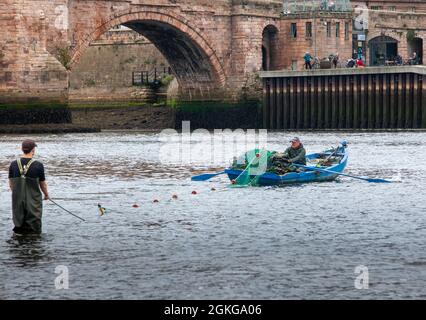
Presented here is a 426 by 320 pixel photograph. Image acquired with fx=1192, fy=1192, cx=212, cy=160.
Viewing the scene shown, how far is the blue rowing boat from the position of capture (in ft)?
114

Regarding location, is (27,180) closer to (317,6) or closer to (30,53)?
(30,53)

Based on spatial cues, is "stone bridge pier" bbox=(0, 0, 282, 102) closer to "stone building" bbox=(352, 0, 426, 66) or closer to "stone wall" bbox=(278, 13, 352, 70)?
"stone wall" bbox=(278, 13, 352, 70)

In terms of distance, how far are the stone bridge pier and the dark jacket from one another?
33261 millimetres

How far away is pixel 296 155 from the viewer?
3528 cm

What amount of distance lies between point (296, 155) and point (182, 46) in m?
43.6

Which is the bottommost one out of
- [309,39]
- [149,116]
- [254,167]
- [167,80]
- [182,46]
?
[254,167]

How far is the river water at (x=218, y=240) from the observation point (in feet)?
62.0

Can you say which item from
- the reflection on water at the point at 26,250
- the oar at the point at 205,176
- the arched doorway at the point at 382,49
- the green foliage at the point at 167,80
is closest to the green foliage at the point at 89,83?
the green foliage at the point at 167,80

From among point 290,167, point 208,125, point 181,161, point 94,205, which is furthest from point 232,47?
point 94,205

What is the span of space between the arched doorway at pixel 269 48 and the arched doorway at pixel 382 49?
9.70 meters

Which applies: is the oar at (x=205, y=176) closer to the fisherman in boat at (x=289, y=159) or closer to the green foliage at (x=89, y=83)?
the fisherman in boat at (x=289, y=159)

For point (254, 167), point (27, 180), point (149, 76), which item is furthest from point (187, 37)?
point (27, 180)

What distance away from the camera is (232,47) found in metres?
79.9

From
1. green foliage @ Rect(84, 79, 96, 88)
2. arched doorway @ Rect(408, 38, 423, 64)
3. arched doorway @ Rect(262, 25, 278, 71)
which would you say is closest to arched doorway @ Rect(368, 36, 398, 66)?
arched doorway @ Rect(408, 38, 423, 64)
